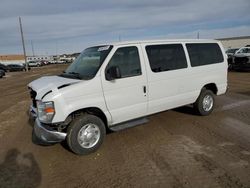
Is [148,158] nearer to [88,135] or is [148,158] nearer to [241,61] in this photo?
[88,135]

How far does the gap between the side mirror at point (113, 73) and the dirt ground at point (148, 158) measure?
146 centimetres

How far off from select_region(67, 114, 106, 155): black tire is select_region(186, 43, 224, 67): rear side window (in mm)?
3058

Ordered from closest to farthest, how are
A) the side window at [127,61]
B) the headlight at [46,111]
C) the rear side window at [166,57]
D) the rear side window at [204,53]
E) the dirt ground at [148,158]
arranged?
the dirt ground at [148,158]
the headlight at [46,111]
the side window at [127,61]
the rear side window at [166,57]
the rear side window at [204,53]

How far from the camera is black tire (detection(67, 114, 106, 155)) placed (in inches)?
190

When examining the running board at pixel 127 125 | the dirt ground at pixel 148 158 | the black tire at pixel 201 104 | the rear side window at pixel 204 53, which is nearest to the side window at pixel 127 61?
the running board at pixel 127 125

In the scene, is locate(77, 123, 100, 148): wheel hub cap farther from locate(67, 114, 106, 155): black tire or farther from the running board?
the running board

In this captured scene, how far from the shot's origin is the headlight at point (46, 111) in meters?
4.60

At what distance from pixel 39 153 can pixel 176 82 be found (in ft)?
11.4

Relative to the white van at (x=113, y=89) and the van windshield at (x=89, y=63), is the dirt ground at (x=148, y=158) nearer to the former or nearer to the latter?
the white van at (x=113, y=89)

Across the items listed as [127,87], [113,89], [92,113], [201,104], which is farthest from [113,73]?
[201,104]

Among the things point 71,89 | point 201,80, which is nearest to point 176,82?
point 201,80

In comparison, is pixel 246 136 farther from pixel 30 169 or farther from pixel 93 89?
pixel 30 169

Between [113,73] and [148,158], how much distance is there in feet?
5.68

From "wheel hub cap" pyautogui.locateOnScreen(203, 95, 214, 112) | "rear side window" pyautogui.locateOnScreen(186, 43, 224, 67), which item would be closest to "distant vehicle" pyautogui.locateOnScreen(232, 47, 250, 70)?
"rear side window" pyautogui.locateOnScreen(186, 43, 224, 67)
